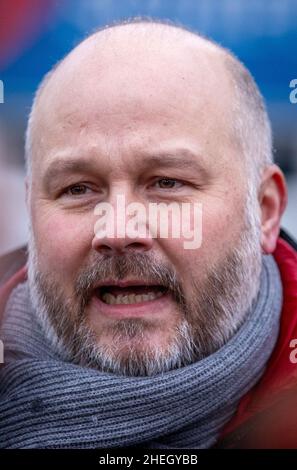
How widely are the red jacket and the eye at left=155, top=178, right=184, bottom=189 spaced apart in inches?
14.2

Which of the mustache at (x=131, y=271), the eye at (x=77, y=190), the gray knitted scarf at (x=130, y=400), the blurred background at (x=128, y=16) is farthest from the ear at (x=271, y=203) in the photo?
the eye at (x=77, y=190)

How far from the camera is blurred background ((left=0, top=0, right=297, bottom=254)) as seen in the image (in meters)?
→ 1.29

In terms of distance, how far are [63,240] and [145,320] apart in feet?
0.71

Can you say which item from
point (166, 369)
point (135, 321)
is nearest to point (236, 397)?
point (166, 369)

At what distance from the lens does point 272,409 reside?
132cm

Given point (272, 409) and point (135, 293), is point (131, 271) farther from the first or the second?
point (272, 409)

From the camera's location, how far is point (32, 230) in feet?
4.42

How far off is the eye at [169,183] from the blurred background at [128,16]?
0.26 metres

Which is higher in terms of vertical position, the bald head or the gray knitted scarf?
the bald head

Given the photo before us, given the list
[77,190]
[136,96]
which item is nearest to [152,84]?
[136,96]

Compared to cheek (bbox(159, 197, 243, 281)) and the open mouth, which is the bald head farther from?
the open mouth

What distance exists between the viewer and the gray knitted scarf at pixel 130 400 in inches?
47.3

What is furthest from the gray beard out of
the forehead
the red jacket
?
the forehead

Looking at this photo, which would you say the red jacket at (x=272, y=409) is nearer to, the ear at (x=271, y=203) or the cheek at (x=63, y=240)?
the ear at (x=271, y=203)
